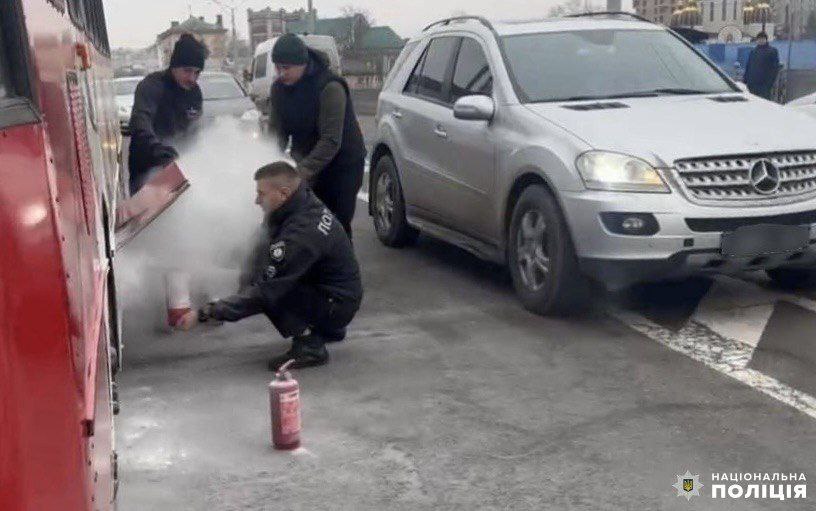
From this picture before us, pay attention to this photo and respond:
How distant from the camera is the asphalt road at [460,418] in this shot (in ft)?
14.4

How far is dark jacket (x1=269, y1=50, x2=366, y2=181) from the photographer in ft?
25.2

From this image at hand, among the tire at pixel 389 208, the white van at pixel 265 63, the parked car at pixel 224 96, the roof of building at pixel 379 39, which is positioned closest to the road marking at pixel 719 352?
the tire at pixel 389 208

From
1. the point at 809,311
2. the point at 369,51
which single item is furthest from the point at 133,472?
the point at 369,51

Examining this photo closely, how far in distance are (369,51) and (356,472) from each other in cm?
7616

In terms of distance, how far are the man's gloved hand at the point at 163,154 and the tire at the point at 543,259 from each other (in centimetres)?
220

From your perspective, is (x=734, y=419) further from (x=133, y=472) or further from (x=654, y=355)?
(x=133, y=472)

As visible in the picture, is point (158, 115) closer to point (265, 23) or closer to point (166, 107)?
point (166, 107)

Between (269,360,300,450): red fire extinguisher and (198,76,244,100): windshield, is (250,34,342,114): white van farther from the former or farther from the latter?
(269,360,300,450): red fire extinguisher

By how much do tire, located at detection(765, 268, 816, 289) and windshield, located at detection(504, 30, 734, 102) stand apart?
1.30m

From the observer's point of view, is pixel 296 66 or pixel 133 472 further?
pixel 296 66

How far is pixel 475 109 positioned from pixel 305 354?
219 centimetres

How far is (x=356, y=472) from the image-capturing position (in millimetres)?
4594

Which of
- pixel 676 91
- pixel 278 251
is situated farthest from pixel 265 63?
pixel 278 251

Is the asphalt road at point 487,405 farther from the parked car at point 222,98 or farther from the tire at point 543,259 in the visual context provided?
the parked car at point 222,98
